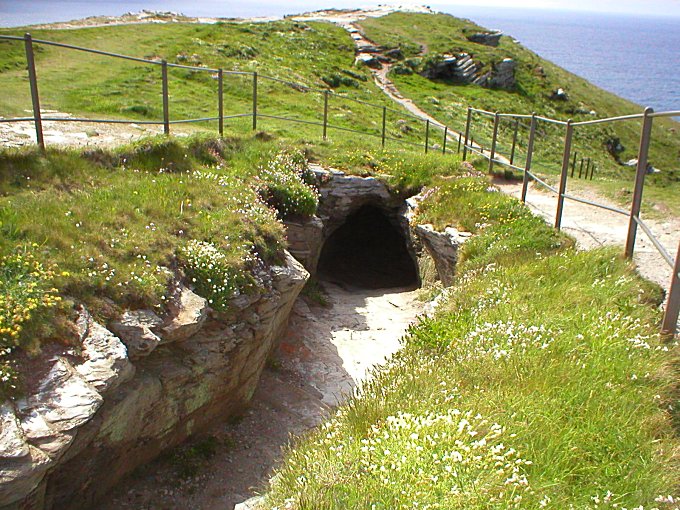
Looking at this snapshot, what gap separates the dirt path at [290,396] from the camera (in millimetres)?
7566

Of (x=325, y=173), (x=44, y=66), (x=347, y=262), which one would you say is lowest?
(x=347, y=262)

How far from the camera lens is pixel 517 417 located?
171 inches

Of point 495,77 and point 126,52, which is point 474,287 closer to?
point 126,52

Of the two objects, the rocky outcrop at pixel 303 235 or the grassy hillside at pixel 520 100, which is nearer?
the rocky outcrop at pixel 303 235

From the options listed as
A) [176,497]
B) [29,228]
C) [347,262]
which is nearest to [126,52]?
[347,262]

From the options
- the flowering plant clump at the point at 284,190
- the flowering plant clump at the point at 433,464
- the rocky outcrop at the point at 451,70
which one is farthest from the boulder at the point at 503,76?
the flowering plant clump at the point at 433,464

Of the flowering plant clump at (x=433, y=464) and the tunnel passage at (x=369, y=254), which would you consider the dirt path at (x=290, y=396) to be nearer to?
the flowering plant clump at (x=433, y=464)

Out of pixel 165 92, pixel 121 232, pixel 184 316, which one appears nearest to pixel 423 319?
pixel 184 316

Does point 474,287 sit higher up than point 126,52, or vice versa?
point 126,52

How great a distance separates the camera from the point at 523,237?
939 centimetres

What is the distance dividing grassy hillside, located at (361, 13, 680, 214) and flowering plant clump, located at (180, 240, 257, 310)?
74.6 feet

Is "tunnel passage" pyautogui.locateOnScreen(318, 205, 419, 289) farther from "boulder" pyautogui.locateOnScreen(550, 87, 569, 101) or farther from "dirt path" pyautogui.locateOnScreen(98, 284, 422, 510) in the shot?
"boulder" pyautogui.locateOnScreen(550, 87, 569, 101)

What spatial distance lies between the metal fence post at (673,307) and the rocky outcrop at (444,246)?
5338mm

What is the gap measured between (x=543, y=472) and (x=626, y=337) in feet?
6.66
